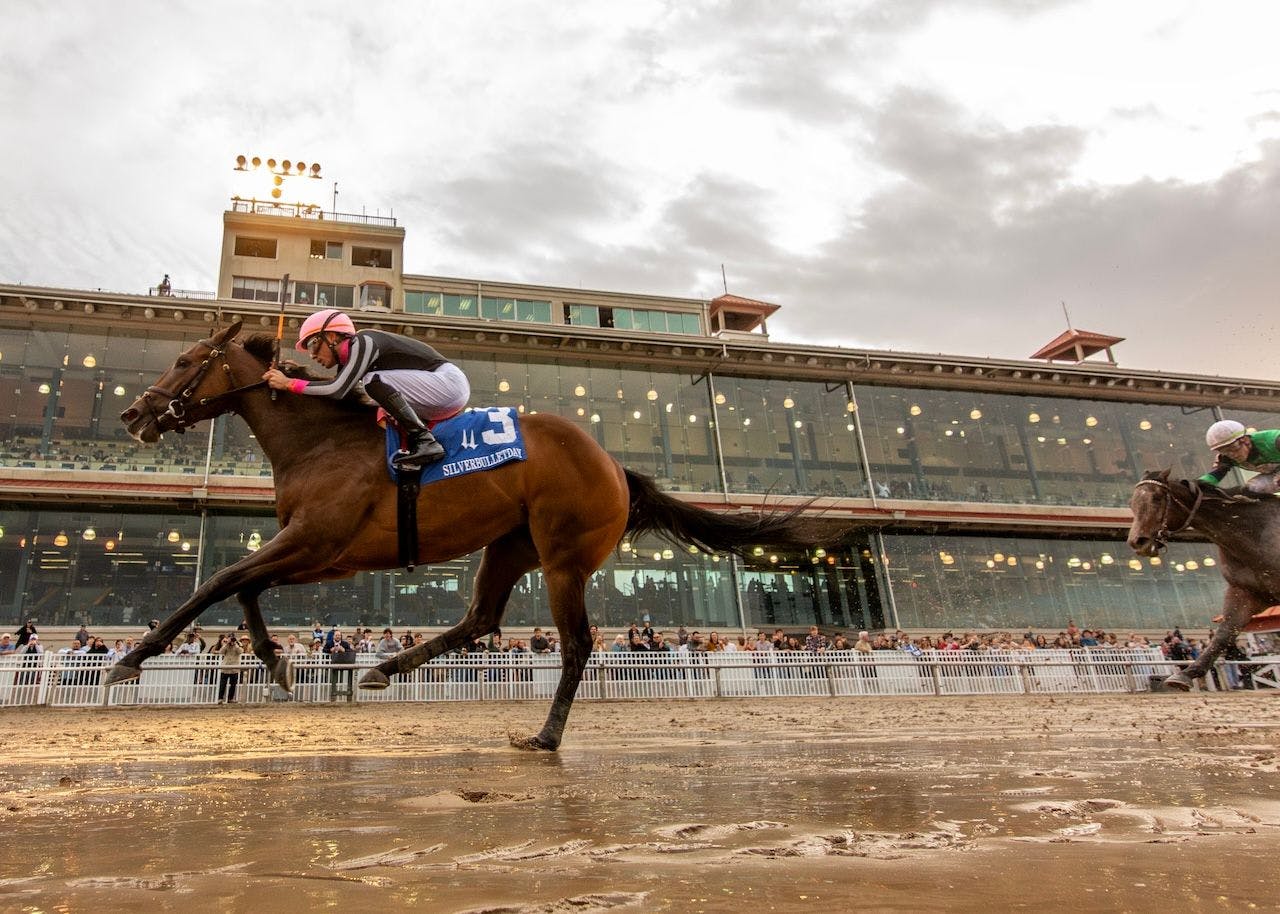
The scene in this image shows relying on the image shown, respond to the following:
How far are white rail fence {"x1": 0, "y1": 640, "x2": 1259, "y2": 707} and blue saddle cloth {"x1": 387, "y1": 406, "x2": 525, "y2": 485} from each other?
1134 cm

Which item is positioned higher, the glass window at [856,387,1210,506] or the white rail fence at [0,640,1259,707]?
the glass window at [856,387,1210,506]

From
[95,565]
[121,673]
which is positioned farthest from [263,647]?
[95,565]

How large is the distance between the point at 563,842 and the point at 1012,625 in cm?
3153

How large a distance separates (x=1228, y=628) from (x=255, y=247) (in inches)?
1538

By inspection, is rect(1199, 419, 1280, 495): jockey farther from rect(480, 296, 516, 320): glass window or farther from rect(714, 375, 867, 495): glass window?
rect(480, 296, 516, 320): glass window

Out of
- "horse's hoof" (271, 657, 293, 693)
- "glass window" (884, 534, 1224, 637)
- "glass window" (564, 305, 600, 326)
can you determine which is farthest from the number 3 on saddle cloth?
"glass window" (564, 305, 600, 326)

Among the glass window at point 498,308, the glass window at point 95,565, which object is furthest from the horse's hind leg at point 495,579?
the glass window at point 498,308

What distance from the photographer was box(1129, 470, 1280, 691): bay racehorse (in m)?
6.37

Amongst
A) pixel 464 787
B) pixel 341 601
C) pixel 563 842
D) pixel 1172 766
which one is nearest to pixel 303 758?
pixel 464 787

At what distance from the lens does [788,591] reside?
28500 mm

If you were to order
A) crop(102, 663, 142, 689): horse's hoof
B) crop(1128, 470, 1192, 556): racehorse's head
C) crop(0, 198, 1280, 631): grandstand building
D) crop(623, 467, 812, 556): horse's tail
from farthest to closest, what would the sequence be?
crop(0, 198, 1280, 631): grandstand building < crop(1128, 470, 1192, 556): racehorse's head < crop(623, 467, 812, 556): horse's tail < crop(102, 663, 142, 689): horse's hoof

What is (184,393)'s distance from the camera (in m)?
4.92

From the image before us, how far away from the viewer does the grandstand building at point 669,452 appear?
2317 centimetres

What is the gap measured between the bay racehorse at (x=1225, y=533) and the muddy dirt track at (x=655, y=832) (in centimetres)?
326
